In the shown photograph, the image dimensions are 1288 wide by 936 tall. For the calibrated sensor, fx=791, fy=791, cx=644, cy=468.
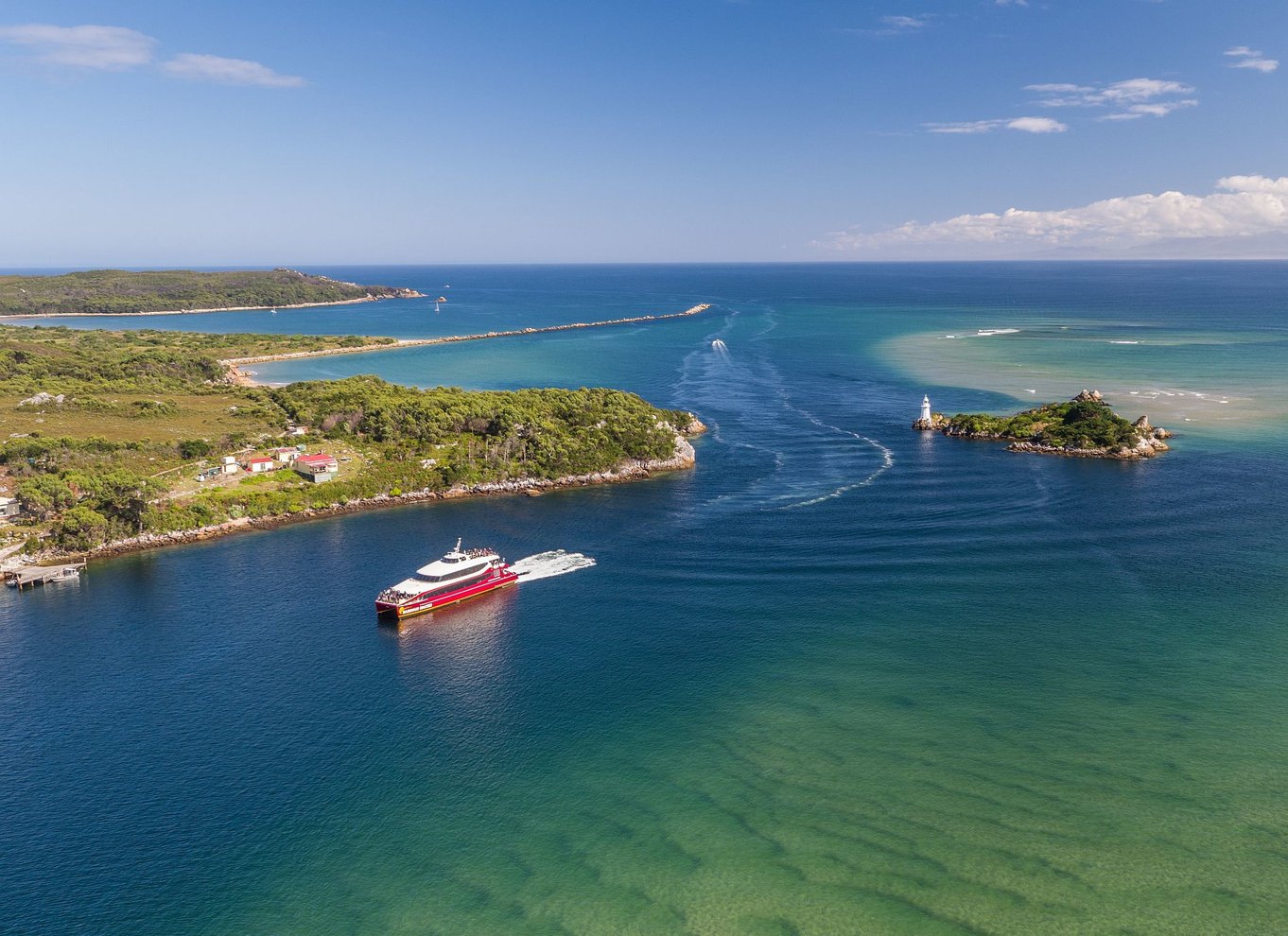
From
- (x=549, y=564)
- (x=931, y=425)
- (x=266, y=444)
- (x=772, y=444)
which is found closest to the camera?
(x=549, y=564)

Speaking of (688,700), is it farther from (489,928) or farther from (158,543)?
(158,543)

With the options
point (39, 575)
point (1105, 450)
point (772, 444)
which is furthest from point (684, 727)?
point (1105, 450)

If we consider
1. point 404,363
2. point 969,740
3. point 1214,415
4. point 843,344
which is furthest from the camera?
point 843,344

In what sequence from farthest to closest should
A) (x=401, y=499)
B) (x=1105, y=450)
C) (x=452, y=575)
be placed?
(x=1105, y=450), (x=401, y=499), (x=452, y=575)

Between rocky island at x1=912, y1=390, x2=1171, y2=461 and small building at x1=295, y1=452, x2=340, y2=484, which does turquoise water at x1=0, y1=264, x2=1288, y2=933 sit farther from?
rocky island at x1=912, y1=390, x2=1171, y2=461

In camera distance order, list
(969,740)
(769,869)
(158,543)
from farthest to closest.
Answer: (158,543) < (969,740) < (769,869)

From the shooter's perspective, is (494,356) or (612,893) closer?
(612,893)

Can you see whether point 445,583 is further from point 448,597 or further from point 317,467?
A: point 317,467

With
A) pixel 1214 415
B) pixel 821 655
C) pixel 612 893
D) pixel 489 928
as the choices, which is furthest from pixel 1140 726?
pixel 1214 415
